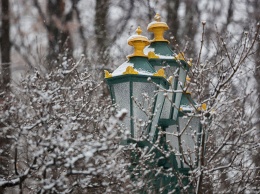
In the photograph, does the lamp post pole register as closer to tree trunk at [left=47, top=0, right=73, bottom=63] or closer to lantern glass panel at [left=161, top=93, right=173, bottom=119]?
lantern glass panel at [left=161, top=93, right=173, bottom=119]

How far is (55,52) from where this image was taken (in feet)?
51.3

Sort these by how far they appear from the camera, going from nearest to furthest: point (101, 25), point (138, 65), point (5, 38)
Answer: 1. point (138, 65)
2. point (5, 38)
3. point (101, 25)

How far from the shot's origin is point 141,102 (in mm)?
6297

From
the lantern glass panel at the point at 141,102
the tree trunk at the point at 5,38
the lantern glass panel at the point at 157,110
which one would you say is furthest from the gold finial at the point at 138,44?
the tree trunk at the point at 5,38

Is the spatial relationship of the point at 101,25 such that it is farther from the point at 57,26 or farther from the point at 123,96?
the point at 123,96

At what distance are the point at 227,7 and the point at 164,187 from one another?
13065 mm

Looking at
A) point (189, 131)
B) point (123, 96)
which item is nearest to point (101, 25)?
point (189, 131)

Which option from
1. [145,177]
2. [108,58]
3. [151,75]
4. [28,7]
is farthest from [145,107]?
[28,7]

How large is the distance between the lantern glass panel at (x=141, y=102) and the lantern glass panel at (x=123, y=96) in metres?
0.07

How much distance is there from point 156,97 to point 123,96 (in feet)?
1.15

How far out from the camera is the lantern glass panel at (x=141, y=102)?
6.20 m

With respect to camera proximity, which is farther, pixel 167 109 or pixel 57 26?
pixel 57 26

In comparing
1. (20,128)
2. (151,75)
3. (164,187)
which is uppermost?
(151,75)

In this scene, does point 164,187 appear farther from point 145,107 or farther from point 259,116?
point 259,116
